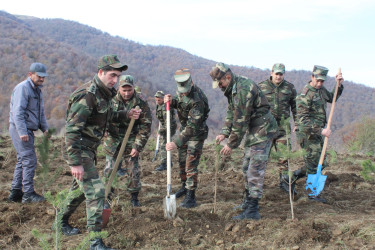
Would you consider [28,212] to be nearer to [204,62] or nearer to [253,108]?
[253,108]

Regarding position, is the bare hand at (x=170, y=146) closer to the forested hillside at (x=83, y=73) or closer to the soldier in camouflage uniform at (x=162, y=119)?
the soldier in camouflage uniform at (x=162, y=119)

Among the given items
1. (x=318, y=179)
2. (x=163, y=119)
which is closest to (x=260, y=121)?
(x=318, y=179)

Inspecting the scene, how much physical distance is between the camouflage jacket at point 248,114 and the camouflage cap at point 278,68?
1795 mm

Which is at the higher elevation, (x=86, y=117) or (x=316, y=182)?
(x=86, y=117)

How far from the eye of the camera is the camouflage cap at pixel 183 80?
5.09 meters

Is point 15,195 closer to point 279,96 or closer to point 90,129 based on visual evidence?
point 90,129

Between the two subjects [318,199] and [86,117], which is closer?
[86,117]

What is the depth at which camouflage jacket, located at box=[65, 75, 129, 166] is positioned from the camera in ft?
11.6

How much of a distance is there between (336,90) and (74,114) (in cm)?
442

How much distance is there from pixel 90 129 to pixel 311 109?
3961mm

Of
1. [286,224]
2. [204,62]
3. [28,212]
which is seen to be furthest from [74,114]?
[204,62]

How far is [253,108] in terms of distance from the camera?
4.63m

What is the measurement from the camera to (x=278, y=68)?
247 inches

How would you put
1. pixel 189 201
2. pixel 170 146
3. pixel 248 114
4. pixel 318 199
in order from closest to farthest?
pixel 248 114 → pixel 170 146 → pixel 189 201 → pixel 318 199
